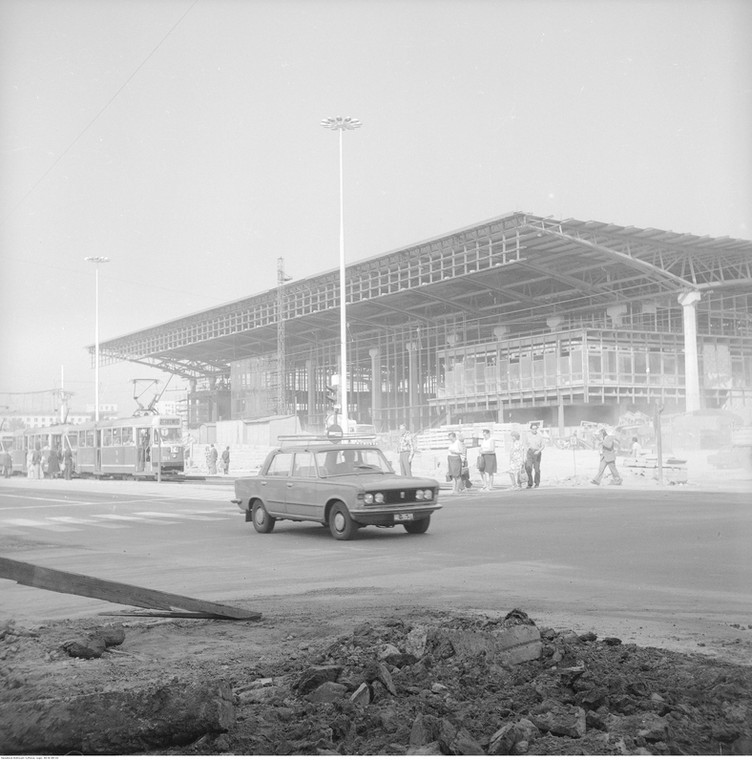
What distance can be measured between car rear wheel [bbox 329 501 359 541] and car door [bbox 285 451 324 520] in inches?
11.2

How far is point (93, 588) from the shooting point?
231 inches

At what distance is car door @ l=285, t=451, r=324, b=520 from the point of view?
14789mm

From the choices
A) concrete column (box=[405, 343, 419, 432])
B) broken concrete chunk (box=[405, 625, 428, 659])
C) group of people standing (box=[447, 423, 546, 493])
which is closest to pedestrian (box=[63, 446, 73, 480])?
group of people standing (box=[447, 423, 546, 493])

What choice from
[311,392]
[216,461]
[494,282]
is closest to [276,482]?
[216,461]

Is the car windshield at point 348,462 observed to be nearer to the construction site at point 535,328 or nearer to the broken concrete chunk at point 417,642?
the broken concrete chunk at point 417,642

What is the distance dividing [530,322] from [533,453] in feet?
118

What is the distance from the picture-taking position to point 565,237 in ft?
151

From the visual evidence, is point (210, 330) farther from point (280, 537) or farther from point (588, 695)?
point (588, 695)

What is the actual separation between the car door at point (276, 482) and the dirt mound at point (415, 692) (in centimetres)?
900

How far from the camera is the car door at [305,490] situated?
48.5ft

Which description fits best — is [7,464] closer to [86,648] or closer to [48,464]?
[48,464]

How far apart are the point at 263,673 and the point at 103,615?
10.2 ft

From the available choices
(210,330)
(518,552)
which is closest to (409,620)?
(518,552)

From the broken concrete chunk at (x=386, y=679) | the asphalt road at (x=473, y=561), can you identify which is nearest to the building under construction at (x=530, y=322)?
the asphalt road at (x=473, y=561)
